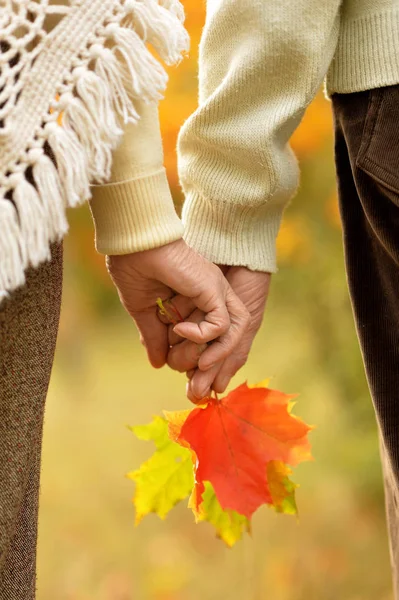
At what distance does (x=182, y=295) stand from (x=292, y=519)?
2116 millimetres

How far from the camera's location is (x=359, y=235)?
3.73 ft

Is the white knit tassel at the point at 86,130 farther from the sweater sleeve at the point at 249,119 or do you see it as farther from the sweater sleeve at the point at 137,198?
the sweater sleeve at the point at 249,119

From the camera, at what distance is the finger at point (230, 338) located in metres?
1.18

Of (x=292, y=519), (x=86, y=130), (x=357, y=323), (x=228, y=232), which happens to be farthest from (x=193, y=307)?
(x=292, y=519)

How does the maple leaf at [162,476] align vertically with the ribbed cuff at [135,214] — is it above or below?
below

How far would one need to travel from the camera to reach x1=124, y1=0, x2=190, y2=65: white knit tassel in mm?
867

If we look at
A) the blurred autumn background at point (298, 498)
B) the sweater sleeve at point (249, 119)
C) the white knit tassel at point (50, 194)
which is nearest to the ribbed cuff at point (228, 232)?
the sweater sleeve at point (249, 119)

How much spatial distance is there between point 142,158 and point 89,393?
346 centimetres

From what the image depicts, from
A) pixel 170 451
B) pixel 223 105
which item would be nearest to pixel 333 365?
pixel 170 451

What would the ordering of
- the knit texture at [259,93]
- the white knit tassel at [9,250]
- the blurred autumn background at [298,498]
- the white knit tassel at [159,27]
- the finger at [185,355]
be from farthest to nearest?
1. the blurred autumn background at [298,498]
2. the finger at [185,355]
3. the knit texture at [259,93]
4. the white knit tassel at [159,27]
5. the white knit tassel at [9,250]

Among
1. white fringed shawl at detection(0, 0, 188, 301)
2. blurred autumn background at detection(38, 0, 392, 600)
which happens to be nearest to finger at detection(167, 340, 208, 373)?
white fringed shawl at detection(0, 0, 188, 301)

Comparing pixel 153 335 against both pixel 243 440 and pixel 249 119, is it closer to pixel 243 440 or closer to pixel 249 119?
pixel 243 440

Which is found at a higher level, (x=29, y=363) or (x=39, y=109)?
(x=39, y=109)

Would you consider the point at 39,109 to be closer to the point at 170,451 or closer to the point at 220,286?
the point at 220,286
